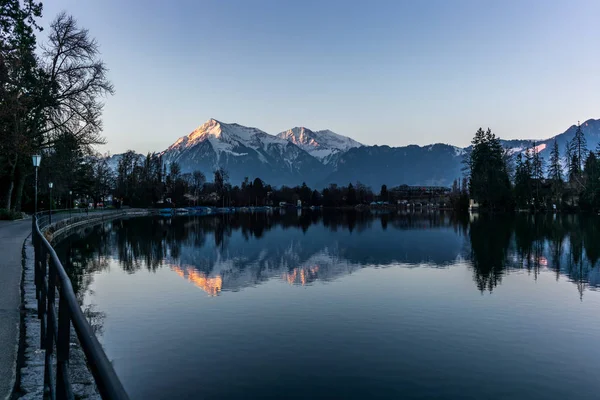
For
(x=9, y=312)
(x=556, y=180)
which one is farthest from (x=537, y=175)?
(x=9, y=312)

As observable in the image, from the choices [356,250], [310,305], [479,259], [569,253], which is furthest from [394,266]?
[569,253]

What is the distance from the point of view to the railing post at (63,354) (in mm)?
4047

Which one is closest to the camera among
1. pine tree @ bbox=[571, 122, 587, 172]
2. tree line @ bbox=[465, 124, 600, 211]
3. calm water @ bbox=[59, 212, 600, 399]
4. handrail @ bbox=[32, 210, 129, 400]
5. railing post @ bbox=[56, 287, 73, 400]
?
handrail @ bbox=[32, 210, 129, 400]

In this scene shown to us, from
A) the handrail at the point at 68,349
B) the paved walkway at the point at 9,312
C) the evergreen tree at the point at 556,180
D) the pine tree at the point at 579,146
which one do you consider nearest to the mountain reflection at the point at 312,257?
the paved walkway at the point at 9,312

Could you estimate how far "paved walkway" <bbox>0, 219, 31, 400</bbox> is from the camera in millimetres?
7023

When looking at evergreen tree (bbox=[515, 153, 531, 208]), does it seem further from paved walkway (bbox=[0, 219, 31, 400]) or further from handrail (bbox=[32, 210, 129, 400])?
handrail (bbox=[32, 210, 129, 400])

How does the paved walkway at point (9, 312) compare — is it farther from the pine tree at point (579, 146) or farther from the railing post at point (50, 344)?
the pine tree at point (579, 146)

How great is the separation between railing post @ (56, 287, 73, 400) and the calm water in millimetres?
5890

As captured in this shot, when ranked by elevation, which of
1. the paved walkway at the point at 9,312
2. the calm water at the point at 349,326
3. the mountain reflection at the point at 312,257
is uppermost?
the paved walkway at the point at 9,312

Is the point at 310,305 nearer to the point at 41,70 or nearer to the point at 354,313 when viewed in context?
the point at 354,313

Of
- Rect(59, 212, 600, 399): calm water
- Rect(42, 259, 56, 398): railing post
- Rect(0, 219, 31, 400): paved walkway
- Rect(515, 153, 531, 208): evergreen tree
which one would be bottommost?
Rect(59, 212, 600, 399): calm water

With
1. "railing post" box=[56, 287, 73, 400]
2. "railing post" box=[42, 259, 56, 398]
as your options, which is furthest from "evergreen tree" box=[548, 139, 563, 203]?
"railing post" box=[56, 287, 73, 400]

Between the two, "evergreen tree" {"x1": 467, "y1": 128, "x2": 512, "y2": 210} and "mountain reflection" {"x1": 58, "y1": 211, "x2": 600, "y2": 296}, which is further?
"evergreen tree" {"x1": 467, "y1": 128, "x2": 512, "y2": 210}

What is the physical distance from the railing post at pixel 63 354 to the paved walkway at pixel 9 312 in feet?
9.79
